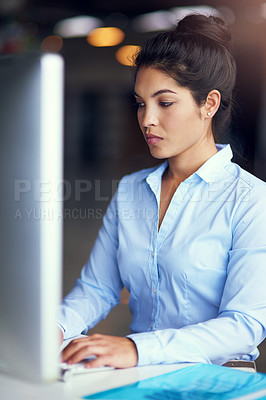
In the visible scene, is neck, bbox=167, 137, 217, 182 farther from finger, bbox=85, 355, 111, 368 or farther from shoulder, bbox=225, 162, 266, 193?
finger, bbox=85, 355, 111, 368

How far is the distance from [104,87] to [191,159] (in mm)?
11782

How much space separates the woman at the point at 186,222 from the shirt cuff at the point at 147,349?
13 centimetres

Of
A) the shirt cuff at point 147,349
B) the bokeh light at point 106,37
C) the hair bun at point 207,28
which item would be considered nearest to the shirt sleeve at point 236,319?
the shirt cuff at point 147,349

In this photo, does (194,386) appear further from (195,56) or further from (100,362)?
(195,56)

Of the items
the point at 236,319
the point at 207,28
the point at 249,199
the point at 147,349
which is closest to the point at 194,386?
the point at 147,349

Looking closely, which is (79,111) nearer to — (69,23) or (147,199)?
(69,23)

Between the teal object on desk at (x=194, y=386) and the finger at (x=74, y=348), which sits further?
the finger at (x=74, y=348)

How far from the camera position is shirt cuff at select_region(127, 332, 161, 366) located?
1143 mm

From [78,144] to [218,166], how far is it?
1302 cm

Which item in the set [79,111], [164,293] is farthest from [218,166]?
[79,111]

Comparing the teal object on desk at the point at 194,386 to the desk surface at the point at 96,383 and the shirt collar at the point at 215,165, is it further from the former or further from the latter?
the shirt collar at the point at 215,165

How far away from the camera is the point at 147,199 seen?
180cm

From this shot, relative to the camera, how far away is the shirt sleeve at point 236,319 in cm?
119

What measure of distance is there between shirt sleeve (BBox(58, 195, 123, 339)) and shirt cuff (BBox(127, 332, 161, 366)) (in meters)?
0.45
